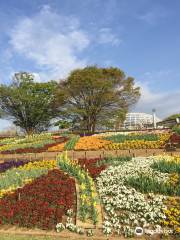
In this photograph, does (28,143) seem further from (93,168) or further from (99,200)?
(99,200)

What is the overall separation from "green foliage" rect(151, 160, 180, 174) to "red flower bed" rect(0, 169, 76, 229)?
2.48 metres

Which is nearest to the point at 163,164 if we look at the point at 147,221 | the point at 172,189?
the point at 172,189

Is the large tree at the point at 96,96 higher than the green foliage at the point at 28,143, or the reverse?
the large tree at the point at 96,96

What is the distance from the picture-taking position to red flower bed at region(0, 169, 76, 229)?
5496mm

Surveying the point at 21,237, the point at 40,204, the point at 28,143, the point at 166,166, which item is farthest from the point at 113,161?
the point at 28,143

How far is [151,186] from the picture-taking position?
668cm

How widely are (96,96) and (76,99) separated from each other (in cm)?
260

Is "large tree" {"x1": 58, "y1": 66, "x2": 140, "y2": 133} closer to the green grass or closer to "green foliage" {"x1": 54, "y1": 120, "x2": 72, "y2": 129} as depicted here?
"green foliage" {"x1": 54, "y1": 120, "x2": 72, "y2": 129}

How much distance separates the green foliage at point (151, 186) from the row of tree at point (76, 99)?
23.8 m

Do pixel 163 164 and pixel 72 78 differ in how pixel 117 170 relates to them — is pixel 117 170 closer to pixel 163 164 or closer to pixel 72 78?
pixel 163 164

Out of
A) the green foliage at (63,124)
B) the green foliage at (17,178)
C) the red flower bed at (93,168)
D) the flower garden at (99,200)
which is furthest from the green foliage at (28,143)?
the green foliage at (63,124)

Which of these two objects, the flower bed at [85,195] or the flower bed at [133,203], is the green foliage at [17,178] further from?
the flower bed at [133,203]

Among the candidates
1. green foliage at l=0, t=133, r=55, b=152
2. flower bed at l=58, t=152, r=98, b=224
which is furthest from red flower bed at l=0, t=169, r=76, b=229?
green foliage at l=0, t=133, r=55, b=152

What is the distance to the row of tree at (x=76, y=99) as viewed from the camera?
31.2 meters
